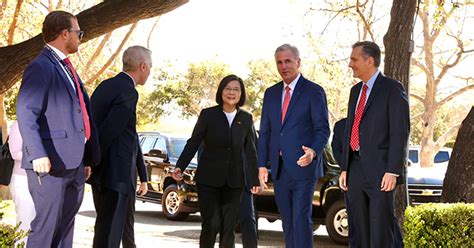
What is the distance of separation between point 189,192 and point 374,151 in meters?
10.2

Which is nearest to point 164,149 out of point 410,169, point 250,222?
point 410,169

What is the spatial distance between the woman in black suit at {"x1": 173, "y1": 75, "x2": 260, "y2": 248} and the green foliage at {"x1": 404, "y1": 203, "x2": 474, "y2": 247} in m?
2.56

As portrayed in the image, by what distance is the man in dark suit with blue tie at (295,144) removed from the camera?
27.4ft

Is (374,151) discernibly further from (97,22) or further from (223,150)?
(97,22)

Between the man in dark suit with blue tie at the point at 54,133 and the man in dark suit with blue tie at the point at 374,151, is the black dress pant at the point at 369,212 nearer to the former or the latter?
the man in dark suit with blue tie at the point at 374,151

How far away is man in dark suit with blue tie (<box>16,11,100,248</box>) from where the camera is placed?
6.53m

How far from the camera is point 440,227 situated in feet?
23.0

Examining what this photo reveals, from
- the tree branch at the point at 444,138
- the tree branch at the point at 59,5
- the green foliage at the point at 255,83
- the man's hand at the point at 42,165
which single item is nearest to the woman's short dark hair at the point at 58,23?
the man's hand at the point at 42,165

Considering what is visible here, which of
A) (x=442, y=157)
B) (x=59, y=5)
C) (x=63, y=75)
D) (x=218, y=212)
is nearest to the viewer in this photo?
(x=63, y=75)

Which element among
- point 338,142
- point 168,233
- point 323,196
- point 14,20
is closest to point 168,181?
point 168,233

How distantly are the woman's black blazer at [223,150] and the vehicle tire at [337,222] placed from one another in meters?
4.82

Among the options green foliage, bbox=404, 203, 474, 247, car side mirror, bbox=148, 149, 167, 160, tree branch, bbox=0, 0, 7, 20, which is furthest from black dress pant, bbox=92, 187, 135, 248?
tree branch, bbox=0, 0, 7, 20

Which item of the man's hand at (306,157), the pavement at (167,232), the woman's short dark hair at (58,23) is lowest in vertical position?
the pavement at (167,232)

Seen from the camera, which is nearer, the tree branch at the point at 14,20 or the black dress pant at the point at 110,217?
the black dress pant at the point at 110,217
